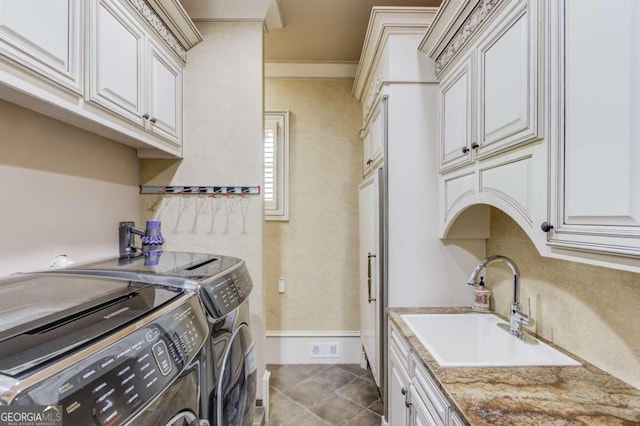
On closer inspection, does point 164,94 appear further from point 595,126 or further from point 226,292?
point 595,126

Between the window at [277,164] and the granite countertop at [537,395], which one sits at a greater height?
the window at [277,164]

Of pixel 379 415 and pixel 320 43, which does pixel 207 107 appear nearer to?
pixel 320 43

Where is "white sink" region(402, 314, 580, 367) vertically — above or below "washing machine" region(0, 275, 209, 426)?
below

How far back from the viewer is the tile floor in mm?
2225

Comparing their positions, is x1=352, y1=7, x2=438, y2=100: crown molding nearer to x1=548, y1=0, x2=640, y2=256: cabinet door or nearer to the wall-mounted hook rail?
x1=548, y1=0, x2=640, y2=256: cabinet door

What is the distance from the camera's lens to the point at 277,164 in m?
3.04

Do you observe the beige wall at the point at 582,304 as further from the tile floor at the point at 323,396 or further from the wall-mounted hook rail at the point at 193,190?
the wall-mounted hook rail at the point at 193,190

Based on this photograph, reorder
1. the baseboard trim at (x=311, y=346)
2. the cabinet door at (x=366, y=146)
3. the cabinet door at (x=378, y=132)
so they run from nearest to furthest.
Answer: the cabinet door at (x=378, y=132) < the cabinet door at (x=366, y=146) < the baseboard trim at (x=311, y=346)

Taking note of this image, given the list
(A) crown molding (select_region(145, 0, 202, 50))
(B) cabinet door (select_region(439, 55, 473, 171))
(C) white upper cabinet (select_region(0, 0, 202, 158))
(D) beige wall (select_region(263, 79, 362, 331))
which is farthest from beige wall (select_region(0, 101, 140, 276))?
(B) cabinet door (select_region(439, 55, 473, 171))

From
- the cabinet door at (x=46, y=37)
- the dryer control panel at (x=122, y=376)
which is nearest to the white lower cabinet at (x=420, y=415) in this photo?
the dryer control panel at (x=122, y=376)

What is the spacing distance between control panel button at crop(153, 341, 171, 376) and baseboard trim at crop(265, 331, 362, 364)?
8.13ft

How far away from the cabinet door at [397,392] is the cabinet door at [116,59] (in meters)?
1.80

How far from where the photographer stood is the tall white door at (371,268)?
Answer: 208 cm

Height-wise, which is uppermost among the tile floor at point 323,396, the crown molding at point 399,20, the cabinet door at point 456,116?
the crown molding at point 399,20
